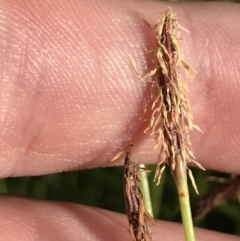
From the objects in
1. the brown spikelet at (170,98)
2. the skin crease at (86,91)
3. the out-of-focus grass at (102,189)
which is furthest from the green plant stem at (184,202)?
the out-of-focus grass at (102,189)

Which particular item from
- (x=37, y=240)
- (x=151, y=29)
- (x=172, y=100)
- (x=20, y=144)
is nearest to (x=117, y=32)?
(x=151, y=29)

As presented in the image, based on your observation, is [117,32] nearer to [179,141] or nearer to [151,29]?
[151,29]

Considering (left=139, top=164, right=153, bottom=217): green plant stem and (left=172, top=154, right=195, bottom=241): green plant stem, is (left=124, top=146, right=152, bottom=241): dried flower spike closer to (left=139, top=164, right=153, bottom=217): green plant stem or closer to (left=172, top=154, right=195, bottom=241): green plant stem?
(left=172, top=154, right=195, bottom=241): green plant stem

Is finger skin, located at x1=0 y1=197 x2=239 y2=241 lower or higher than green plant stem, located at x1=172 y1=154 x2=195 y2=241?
lower

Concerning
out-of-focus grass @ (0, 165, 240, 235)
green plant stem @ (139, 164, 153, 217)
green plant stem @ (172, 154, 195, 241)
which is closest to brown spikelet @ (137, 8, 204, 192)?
green plant stem @ (172, 154, 195, 241)

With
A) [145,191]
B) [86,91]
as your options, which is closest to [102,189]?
[145,191]
